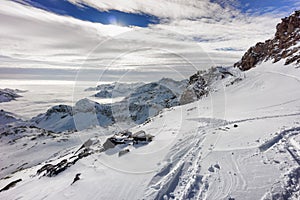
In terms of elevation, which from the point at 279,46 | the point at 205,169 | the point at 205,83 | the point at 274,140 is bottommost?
the point at 205,83

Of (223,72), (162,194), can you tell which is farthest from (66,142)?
(162,194)

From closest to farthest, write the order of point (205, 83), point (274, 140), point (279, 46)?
1. point (274, 140)
2. point (279, 46)
3. point (205, 83)

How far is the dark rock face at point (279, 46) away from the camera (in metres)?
53.0

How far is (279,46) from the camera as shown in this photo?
58.3 meters

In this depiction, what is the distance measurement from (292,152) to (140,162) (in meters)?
9.35

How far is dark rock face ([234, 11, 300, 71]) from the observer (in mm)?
52969

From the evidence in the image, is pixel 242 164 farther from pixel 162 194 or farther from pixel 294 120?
pixel 294 120

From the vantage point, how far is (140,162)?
13508 mm

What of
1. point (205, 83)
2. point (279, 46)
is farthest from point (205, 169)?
point (279, 46)

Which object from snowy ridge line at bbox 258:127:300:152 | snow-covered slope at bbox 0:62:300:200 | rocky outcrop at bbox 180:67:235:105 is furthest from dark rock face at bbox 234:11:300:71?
snow-covered slope at bbox 0:62:300:200

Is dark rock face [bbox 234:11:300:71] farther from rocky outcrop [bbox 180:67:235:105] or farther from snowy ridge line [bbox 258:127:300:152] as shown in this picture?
snowy ridge line [bbox 258:127:300:152]

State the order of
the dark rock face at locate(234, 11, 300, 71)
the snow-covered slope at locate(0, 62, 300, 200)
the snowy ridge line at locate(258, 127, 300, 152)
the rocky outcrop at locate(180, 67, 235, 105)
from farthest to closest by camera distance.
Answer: the rocky outcrop at locate(180, 67, 235, 105)
the dark rock face at locate(234, 11, 300, 71)
the snowy ridge line at locate(258, 127, 300, 152)
the snow-covered slope at locate(0, 62, 300, 200)

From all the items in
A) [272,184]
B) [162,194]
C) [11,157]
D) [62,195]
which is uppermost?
[272,184]

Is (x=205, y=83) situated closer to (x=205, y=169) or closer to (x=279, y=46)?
(x=279, y=46)
